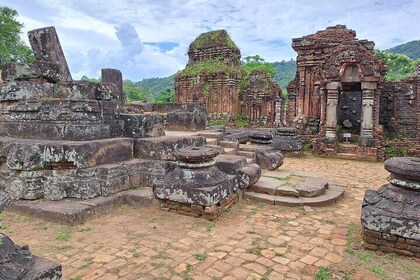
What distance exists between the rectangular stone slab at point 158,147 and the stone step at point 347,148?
7.91 m

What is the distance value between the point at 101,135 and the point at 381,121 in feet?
38.1

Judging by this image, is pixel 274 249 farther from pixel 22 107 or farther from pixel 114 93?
pixel 22 107

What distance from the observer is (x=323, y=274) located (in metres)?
2.90

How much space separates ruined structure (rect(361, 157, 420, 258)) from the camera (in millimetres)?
3270

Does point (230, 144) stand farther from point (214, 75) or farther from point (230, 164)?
point (214, 75)

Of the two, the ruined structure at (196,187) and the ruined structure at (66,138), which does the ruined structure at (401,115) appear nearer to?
the ruined structure at (66,138)

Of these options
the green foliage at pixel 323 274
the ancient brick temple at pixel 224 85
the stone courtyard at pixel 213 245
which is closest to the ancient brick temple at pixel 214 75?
the ancient brick temple at pixel 224 85

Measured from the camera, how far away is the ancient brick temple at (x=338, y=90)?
1084cm

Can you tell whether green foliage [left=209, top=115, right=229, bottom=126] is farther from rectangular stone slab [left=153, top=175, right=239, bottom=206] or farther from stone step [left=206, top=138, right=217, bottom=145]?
rectangular stone slab [left=153, top=175, right=239, bottom=206]

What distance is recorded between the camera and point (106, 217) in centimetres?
437

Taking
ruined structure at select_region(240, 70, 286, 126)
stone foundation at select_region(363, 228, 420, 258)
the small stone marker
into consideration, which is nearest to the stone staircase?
stone foundation at select_region(363, 228, 420, 258)

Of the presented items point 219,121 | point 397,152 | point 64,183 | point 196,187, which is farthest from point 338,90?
point 219,121

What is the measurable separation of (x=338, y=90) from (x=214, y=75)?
11.5m

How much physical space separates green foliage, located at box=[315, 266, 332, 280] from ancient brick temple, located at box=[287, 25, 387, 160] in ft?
29.5
